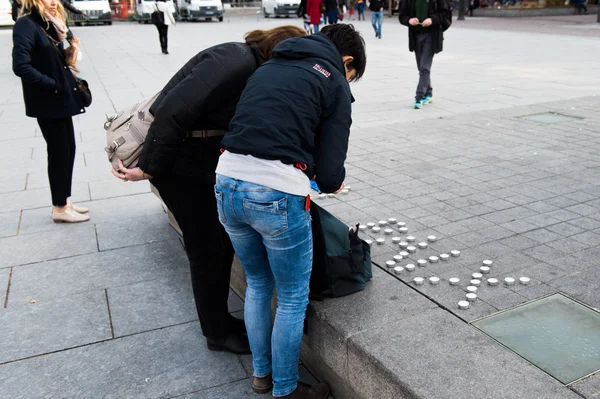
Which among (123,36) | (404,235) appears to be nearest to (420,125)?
(404,235)

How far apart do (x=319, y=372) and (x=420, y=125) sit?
5302mm

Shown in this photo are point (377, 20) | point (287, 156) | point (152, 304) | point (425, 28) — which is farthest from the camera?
point (377, 20)

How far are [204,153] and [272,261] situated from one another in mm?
724

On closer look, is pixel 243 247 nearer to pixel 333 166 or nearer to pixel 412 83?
pixel 333 166

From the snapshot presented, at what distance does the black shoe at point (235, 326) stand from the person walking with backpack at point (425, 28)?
6326 mm

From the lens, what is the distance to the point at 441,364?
8.45 ft

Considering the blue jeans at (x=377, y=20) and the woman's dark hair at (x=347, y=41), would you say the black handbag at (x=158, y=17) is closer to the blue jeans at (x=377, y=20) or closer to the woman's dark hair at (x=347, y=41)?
the blue jeans at (x=377, y=20)

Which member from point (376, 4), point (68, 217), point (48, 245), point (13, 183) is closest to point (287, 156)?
point (48, 245)

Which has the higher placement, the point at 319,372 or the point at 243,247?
the point at 243,247

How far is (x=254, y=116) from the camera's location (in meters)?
2.47

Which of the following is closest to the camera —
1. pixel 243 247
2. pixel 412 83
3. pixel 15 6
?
pixel 243 247

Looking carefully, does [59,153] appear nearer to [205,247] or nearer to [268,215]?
[205,247]

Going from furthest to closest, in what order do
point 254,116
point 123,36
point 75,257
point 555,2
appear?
point 555,2, point 123,36, point 75,257, point 254,116

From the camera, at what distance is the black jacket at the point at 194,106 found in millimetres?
2768
